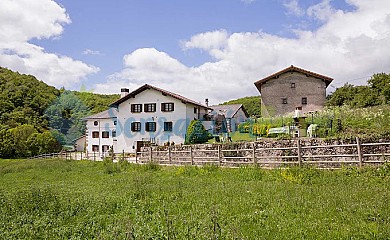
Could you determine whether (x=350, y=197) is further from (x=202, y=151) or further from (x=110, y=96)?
(x=110, y=96)

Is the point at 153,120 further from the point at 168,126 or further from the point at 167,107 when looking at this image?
the point at 167,107

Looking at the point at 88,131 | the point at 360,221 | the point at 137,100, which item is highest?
the point at 137,100

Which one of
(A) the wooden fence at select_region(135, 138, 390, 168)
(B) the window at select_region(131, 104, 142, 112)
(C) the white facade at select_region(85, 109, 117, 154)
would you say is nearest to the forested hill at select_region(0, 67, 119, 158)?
(C) the white facade at select_region(85, 109, 117, 154)

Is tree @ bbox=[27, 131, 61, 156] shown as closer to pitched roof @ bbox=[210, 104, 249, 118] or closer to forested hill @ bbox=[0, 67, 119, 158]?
forested hill @ bbox=[0, 67, 119, 158]

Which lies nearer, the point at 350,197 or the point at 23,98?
the point at 350,197

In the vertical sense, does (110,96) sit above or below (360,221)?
above

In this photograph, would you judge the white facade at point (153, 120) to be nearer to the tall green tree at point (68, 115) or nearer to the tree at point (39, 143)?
the tree at point (39, 143)

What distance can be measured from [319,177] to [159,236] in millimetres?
8884

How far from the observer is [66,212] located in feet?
25.8

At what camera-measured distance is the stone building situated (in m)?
33.9

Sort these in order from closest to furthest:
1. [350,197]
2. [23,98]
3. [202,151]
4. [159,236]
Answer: [159,236] < [350,197] < [202,151] < [23,98]

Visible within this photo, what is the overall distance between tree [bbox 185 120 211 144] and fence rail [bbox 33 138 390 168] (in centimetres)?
997

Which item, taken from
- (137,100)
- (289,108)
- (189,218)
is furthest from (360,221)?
(137,100)

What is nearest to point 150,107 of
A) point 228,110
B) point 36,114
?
point 228,110
